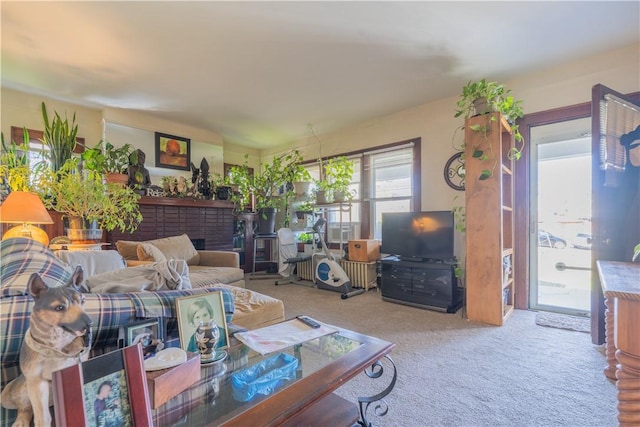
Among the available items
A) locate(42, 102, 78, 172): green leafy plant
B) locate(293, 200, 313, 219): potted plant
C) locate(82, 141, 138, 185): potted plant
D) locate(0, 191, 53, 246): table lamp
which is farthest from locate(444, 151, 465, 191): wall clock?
locate(42, 102, 78, 172): green leafy plant

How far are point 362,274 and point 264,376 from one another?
125 inches

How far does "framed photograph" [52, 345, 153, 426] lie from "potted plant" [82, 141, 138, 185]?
3001 mm

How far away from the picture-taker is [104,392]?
0.62 metres

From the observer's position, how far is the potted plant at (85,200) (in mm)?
2291

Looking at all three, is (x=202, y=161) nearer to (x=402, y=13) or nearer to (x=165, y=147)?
(x=165, y=147)

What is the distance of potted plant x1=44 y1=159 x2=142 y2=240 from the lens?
90.2 inches

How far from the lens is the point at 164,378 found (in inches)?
31.0

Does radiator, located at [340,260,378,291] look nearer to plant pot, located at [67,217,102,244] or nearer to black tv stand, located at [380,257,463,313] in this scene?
black tv stand, located at [380,257,463,313]

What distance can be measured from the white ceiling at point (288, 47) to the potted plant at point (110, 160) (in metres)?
0.69

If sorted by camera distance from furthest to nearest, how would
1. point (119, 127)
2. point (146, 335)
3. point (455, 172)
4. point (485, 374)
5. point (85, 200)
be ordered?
point (119, 127), point (455, 172), point (85, 200), point (485, 374), point (146, 335)

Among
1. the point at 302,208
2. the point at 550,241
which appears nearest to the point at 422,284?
the point at 550,241

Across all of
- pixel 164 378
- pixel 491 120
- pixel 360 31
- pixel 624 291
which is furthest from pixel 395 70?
pixel 164 378

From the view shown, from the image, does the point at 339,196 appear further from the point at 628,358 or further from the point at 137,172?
the point at 628,358

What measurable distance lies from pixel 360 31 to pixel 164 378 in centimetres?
262
